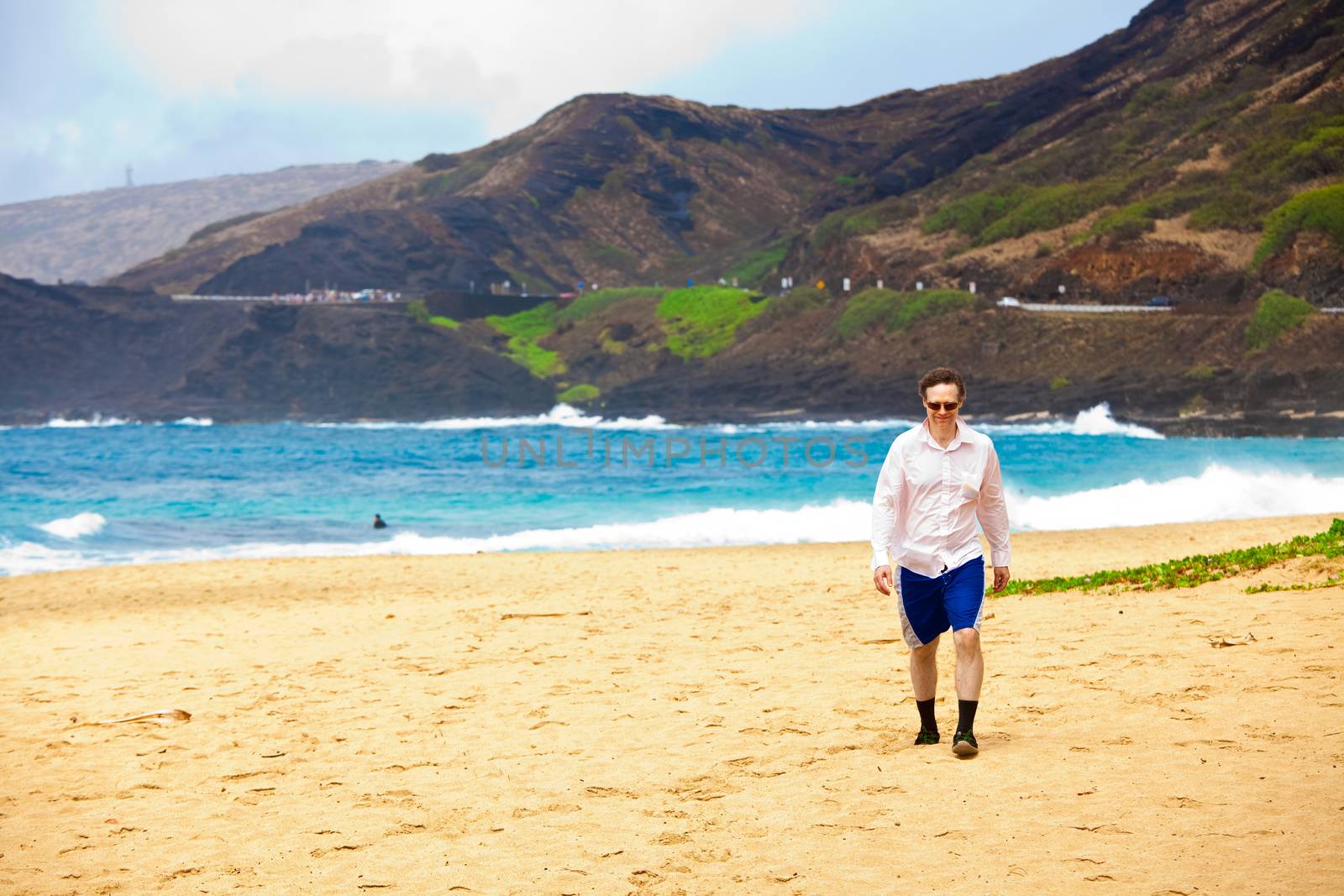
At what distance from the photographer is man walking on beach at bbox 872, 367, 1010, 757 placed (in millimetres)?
5605

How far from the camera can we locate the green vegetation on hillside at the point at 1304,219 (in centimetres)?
5675

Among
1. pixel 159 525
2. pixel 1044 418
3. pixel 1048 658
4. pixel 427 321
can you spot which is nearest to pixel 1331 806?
pixel 1048 658

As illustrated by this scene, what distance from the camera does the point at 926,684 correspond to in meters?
6.07

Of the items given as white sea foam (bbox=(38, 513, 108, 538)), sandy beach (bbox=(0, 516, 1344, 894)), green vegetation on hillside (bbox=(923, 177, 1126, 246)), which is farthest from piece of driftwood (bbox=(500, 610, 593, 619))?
green vegetation on hillside (bbox=(923, 177, 1126, 246))

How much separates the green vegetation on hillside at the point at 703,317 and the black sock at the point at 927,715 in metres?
73.2

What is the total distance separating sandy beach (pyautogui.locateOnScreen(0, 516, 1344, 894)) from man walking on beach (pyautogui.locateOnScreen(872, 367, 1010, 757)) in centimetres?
80

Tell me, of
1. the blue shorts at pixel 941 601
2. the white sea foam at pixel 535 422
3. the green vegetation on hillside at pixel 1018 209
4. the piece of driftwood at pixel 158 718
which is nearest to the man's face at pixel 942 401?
the blue shorts at pixel 941 601

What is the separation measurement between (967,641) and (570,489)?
2780 centimetres

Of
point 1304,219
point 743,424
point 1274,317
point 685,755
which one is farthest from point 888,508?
point 1304,219

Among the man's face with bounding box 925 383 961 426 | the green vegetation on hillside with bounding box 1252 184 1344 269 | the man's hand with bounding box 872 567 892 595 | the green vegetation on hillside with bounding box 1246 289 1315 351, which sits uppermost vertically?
the green vegetation on hillside with bounding box 1252 184 1344 269

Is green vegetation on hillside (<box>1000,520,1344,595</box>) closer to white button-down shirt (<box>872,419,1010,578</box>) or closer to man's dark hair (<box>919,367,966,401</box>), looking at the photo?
white button-down shirt (<box>872,419,1010,578</box>)

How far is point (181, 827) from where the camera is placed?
5.81m

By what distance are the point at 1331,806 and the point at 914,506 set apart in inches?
81.7

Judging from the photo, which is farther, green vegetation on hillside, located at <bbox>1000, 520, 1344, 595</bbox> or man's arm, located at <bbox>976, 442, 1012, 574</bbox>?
green vegetation on hillside, located at <bbox>1000, 520, 1344, 595</bbox>
